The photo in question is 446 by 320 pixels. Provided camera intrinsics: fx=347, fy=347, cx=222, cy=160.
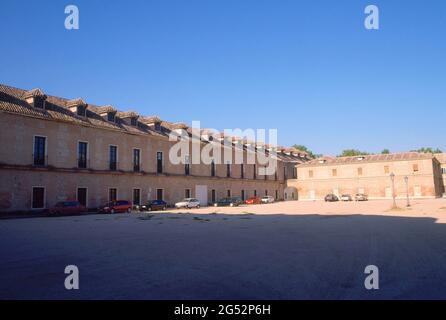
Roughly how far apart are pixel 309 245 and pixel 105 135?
26.8m

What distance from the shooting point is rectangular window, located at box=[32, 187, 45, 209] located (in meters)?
26.6

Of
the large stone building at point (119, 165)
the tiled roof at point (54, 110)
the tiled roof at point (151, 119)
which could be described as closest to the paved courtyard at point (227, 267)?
the large stone building at point (119, 165)

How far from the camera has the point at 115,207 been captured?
97.4ft

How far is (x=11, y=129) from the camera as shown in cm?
2572

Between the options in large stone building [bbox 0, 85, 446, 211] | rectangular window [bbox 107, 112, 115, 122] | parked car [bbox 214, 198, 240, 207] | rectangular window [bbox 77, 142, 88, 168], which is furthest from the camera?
parked car [bbox 214, 198, 240, 207]

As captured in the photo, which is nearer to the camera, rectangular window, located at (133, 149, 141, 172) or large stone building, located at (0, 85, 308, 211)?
large stone building, located at (0, 85, 308, 211)

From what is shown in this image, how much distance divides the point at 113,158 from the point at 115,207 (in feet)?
19.0

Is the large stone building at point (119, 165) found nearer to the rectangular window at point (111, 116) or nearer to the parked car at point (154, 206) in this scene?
the rectangular window at point (111, 116)

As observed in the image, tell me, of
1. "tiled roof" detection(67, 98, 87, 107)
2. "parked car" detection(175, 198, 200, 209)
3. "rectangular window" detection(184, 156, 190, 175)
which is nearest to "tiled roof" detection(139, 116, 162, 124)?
"rectangular window" detection(184, 156, 190, 175)

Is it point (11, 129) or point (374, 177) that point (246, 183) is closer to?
point (374, 177)

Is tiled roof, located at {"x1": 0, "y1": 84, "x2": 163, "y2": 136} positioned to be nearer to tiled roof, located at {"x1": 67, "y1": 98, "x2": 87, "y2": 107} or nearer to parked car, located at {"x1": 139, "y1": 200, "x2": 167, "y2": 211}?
tiled roof, located at {"x1": 67, "y1": 98, "x2": 87, "y2": 107}

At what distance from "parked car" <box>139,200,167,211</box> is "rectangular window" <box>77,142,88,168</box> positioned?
6717 millimetres

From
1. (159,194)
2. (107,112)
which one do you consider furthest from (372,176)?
(107,112)

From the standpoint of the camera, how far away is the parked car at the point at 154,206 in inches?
1323
